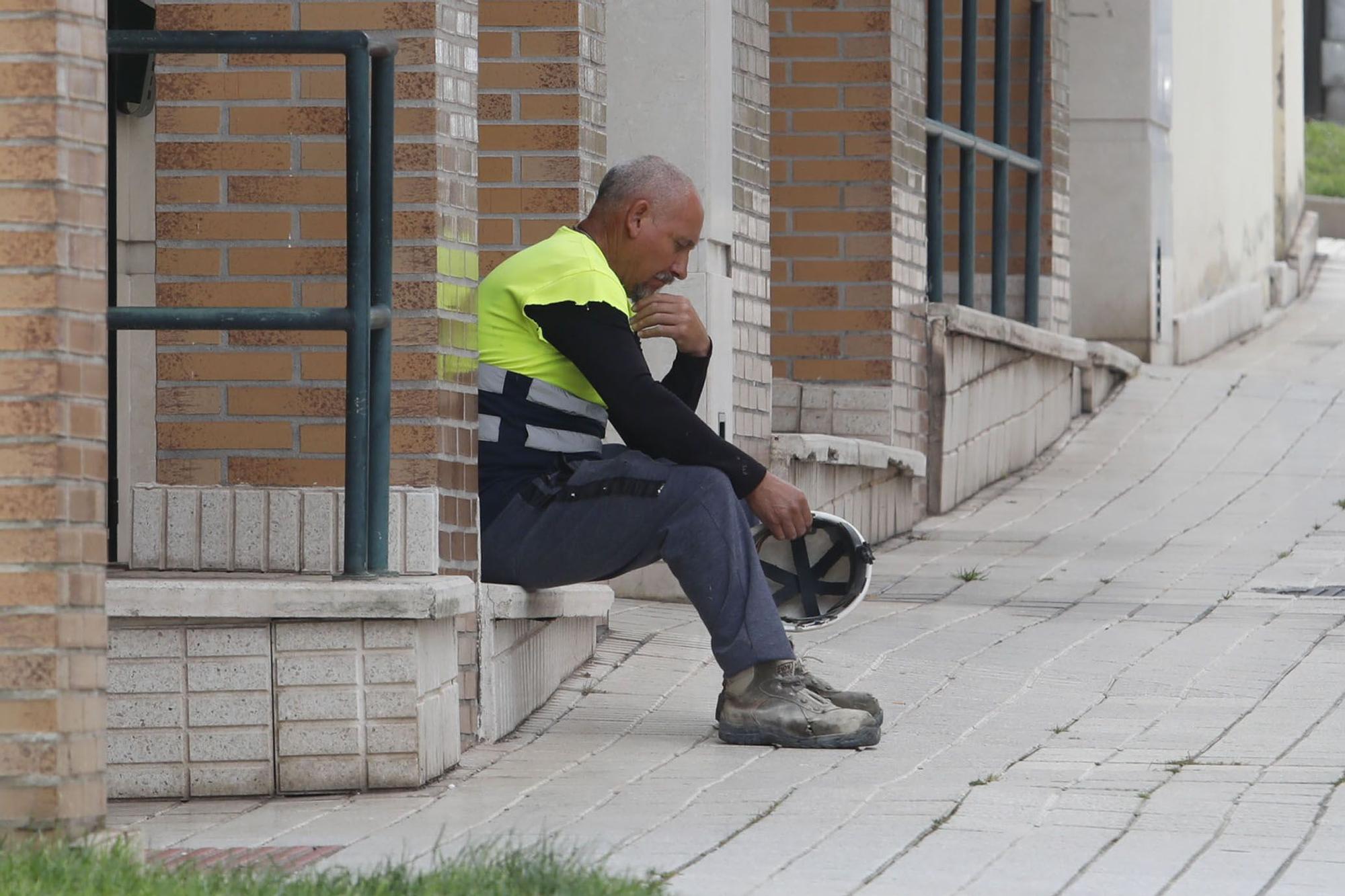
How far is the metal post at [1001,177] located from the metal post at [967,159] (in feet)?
1.15

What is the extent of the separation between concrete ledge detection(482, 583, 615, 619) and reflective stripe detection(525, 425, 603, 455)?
321 mm

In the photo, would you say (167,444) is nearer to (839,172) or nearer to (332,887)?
(332,887)

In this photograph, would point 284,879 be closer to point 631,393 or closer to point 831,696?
point 631,393

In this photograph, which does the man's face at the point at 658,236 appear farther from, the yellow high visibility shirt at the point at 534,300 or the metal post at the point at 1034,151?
the metal post at the point at 1034,151

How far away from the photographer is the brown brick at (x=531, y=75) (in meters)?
6.39

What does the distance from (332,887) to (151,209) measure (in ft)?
8.77

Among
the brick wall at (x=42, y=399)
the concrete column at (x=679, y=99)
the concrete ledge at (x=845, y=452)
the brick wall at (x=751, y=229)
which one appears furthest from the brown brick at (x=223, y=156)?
the concrete ledge at (x=845, y=452)

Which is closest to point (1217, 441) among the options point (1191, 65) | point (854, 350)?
point (854, 350)

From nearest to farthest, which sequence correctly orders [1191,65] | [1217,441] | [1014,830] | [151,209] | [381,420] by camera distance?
[1014,830] → [381,420] → [151,209] → [1217,441] → [1191,65]

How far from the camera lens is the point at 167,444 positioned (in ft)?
17.3

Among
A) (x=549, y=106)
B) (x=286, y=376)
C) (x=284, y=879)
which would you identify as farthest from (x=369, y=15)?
(x=284, y=879)

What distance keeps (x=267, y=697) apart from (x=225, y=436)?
68cm

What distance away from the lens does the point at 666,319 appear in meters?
5.74

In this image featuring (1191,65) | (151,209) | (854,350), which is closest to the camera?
(151,209)
